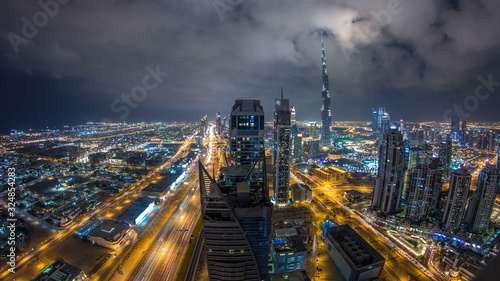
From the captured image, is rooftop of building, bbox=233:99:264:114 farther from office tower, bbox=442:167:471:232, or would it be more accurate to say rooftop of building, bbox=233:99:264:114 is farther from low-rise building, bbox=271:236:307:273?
office tower, bbox=442:167:471:232

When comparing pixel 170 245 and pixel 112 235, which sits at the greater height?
pixel 112 235

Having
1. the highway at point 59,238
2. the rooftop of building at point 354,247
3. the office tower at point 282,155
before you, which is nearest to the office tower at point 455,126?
the office tower at point 282,155

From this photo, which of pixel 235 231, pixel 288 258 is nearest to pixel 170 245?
pixel 288 258

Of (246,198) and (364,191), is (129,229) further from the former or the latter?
(364,191)

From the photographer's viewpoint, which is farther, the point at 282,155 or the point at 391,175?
the point at 282,155

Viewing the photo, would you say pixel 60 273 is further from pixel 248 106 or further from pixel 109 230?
pixel 248 106

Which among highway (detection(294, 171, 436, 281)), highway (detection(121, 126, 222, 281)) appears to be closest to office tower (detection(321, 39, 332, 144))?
highway (detection(294, 171, 436, 281))

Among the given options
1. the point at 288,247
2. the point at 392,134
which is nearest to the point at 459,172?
the point at 392,134
